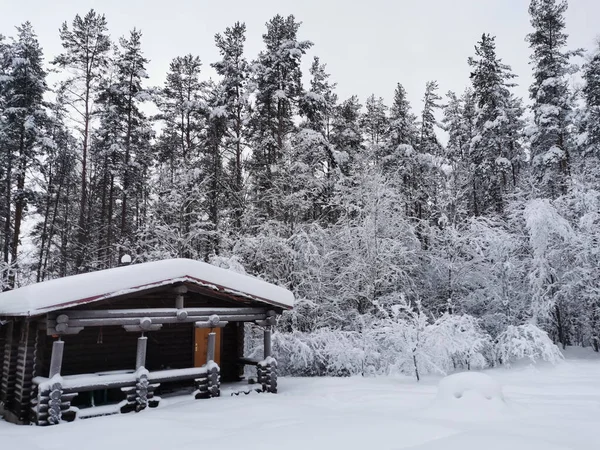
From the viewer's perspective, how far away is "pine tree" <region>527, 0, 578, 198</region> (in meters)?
24.5

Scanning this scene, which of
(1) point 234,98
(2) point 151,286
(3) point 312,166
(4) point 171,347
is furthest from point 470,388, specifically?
(1) point 234,98

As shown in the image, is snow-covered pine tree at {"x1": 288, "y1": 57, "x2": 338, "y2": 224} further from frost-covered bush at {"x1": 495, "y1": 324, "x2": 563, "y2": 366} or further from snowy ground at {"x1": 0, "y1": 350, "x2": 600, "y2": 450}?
snowy ground at {"x1": 0, "y1": 350, "x2": 600, "y2": 450}

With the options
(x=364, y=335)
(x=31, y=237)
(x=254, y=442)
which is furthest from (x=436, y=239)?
(x=31, y=237)

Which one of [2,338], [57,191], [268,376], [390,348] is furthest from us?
[57,191]

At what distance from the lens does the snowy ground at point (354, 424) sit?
283 inches

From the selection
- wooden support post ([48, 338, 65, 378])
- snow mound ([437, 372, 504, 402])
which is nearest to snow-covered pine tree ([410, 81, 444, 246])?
snow mound ([437, 372, 504, 402])

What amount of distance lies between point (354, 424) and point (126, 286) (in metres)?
6.11

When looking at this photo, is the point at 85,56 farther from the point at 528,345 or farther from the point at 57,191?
the point at 528,345

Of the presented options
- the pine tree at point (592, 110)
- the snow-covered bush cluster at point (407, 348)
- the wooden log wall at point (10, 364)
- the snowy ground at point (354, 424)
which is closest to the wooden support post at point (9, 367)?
the wooden log wall at point (10, 364)

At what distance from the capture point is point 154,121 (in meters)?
26.9

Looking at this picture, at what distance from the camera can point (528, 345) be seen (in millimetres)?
14219

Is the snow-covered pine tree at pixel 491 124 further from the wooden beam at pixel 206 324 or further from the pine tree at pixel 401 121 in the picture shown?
the wooden beam at pixel 206 324

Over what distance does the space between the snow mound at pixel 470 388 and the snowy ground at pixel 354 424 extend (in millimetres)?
138

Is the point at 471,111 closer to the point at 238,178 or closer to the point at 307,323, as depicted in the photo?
the point at 238,178
